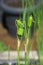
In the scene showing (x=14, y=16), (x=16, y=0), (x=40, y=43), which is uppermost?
(x=16, y=0)

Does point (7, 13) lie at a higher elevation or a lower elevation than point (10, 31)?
higher

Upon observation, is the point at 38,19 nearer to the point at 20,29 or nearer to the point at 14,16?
the point at 20,29

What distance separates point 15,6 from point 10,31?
0.78 feet

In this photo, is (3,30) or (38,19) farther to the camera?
(3,30)

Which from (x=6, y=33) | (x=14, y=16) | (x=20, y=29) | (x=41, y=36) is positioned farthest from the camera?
(x=6, y=33)

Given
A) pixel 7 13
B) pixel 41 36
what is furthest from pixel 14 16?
pixel 41 36

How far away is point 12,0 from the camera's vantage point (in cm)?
268

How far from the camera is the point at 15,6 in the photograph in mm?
2482

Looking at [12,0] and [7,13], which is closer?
[7,13]

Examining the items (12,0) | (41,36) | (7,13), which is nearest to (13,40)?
(7,13)

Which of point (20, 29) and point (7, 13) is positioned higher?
point (7, 13)

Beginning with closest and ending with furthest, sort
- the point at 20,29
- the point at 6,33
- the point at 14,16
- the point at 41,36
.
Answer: the point at 20,29, the point at 41,36, the point at 14,16, the point at 6,33

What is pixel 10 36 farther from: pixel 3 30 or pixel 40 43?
pixel 40 43

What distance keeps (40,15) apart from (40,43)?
6 cm
